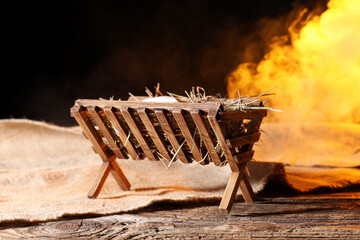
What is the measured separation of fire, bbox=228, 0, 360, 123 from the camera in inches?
171

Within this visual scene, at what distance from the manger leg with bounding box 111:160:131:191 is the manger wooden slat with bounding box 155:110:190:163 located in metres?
0.53

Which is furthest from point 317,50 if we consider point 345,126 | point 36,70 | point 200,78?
point 36,70

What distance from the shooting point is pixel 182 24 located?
5.95m

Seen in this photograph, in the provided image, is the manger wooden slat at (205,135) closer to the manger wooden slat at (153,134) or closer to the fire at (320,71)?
the manger wooden slat at (153,134)

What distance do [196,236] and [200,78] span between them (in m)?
3.87

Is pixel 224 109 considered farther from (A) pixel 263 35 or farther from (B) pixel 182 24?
(B) pixel 182 24

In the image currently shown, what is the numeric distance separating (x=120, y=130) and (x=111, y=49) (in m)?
3.65

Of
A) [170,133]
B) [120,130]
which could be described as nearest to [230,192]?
[170,133]

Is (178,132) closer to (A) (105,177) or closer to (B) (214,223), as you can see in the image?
(B) (214,223)

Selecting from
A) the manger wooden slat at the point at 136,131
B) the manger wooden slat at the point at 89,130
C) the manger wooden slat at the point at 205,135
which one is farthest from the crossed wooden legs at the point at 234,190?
the manger wooden slat at the point at 89,130

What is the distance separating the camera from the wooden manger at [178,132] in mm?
2463

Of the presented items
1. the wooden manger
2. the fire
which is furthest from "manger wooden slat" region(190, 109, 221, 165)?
the fire

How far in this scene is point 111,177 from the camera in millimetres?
3457

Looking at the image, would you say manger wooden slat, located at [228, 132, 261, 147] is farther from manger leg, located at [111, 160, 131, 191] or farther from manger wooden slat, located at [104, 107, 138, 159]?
manger leg, located at [111, 160, 131, 191]
